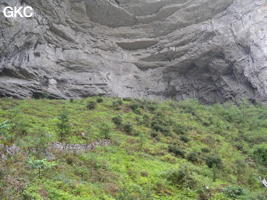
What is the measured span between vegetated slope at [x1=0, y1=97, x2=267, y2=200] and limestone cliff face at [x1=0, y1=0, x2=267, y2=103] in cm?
979

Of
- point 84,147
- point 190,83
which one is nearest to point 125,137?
point 84,147

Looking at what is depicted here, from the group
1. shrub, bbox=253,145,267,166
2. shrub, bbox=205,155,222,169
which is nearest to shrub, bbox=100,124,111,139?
shrub, bbox=205,155,222,169

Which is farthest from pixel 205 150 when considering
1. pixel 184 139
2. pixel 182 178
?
pixel 182 178

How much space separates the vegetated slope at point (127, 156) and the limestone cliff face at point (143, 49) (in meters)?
9.79

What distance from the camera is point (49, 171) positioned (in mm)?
11938

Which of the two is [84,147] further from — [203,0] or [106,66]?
[203,0]

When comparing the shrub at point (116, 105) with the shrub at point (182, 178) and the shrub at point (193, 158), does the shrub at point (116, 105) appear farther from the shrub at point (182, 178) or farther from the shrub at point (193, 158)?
the shrub at point (182, 178)

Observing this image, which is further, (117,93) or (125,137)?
(117,93)

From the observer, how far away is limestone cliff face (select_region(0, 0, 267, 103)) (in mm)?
39719

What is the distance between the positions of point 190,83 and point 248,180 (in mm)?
33478

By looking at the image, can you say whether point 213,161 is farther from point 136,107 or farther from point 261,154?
point 136,107

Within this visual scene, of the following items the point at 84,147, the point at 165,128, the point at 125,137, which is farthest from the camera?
the point at 165,128

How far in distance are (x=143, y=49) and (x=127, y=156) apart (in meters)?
36.6

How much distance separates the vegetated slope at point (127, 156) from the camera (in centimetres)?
1104
